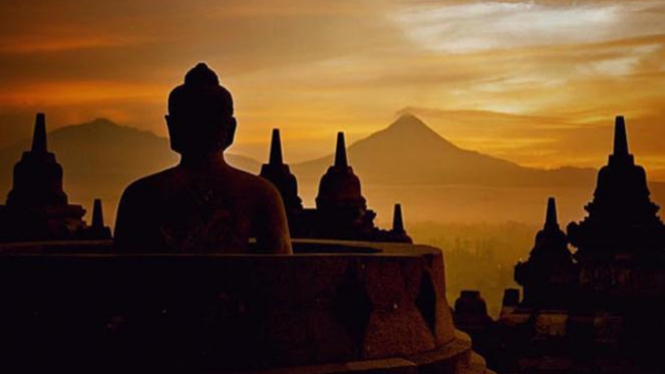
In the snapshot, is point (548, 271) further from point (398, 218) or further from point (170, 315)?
point (170, 315)

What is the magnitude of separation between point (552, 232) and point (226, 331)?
33.6 ft

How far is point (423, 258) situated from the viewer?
637cm

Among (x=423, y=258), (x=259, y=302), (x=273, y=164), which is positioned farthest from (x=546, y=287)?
(x=259, y=302)

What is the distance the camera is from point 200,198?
628cm

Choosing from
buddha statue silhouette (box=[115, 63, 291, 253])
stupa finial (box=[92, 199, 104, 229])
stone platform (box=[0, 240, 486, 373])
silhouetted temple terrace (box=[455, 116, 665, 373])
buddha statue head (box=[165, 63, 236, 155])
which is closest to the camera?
stone platform (box=[0, 240, 486, 373])

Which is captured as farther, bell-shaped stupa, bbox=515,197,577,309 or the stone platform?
bell-shaped stupa, bbox=515,197,577,309

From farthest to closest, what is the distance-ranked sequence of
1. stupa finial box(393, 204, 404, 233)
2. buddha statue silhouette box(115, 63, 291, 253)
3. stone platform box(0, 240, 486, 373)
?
stupa finial box(393, 204, 404, 233) < buddha statue silhouette box(115, 63, 291, 253) < stone platform box(0, 240, 486, 373)

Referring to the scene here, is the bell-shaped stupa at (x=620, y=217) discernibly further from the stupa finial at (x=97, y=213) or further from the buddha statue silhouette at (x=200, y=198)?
the buddha statue silhouette at (x=200, y=198)

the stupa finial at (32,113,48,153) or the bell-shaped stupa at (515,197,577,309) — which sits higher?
the stupa finial at (32,113,48,153)

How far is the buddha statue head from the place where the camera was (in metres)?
6.51

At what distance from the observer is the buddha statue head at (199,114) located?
6508mm

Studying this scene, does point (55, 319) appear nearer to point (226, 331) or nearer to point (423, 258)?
point (226, 331)

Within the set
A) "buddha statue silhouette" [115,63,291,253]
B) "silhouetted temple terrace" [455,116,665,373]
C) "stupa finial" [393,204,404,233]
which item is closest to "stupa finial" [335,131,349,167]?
"stupa finial" [393,204,404,233]

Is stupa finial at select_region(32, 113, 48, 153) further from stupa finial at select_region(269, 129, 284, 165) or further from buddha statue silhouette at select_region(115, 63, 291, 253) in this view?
buddha statue silhouette at select_region(115, 63, 291, 253)
